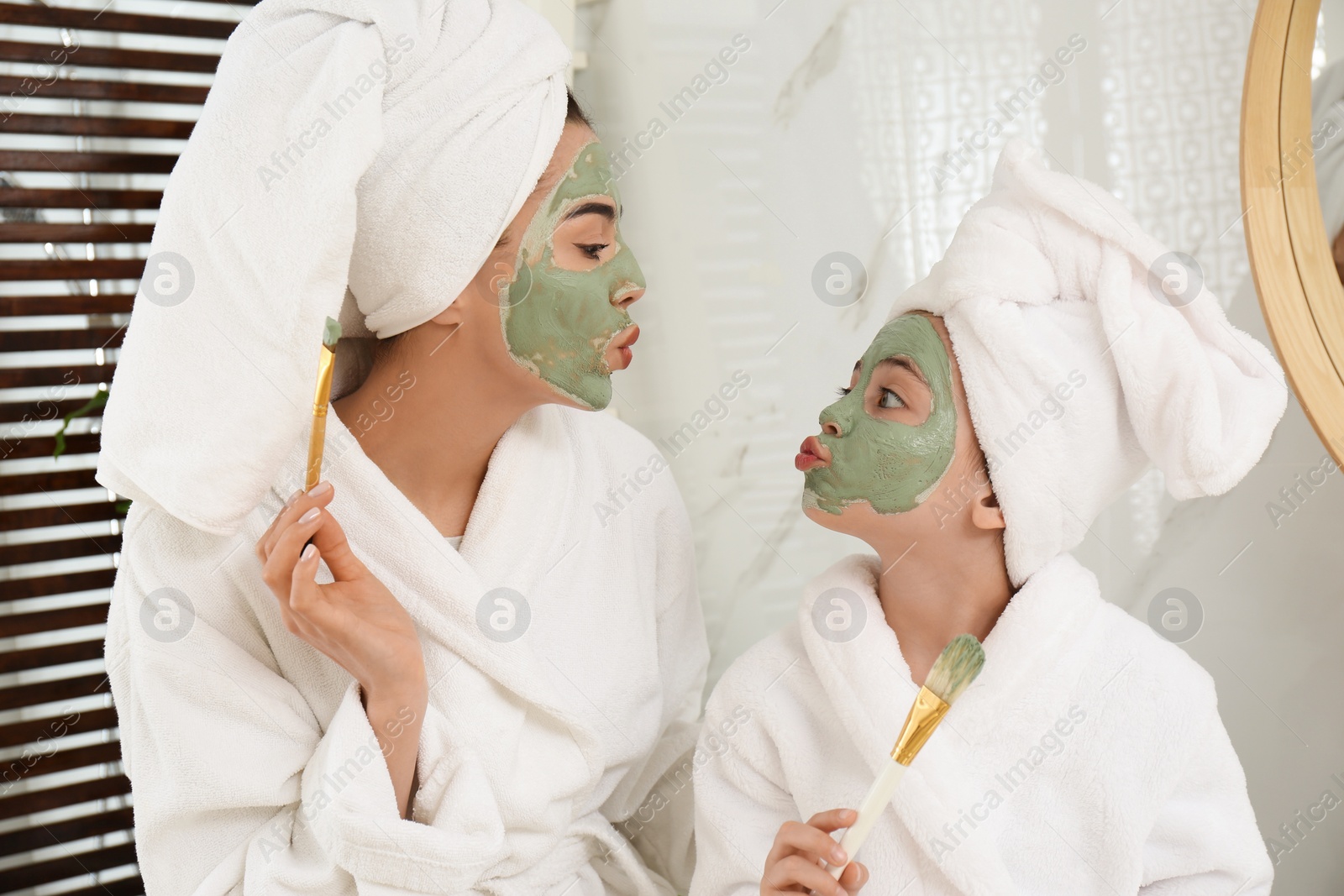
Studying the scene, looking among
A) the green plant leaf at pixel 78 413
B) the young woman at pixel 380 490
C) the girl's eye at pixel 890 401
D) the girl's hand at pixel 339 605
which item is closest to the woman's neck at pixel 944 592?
the girl's eye at pixel 890 401

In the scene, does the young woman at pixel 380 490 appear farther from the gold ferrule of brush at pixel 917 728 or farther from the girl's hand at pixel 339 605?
the gold ferrule of brush at pixel 917 728

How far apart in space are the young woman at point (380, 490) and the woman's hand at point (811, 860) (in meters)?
0.27

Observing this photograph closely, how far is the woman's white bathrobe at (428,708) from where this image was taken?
0.91 meters

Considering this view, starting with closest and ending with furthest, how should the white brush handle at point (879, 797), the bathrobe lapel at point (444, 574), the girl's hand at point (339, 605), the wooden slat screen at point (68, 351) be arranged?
the white brush handle at point (879, 797), the girl's hand at point (339, 605), the bathrobe lapel at point (444, 574), the wooden slat screen at point (68, 351)

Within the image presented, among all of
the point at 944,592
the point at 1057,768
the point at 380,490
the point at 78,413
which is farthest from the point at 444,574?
the point at 78,413

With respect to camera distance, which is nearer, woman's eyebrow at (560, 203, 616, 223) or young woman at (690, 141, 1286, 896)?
young woman at (690, 141, 1286, 896)

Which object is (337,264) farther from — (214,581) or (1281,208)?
(1281,208)

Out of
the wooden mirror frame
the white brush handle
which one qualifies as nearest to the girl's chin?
the white brush handle

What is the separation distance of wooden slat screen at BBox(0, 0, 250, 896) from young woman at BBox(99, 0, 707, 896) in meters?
0.61

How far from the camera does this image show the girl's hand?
0.82 meters

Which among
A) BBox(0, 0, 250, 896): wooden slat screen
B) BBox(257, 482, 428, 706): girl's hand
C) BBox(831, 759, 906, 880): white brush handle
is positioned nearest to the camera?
BBox(831, 759, 906, 880): white brush handle

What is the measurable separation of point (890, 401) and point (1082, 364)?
16cm

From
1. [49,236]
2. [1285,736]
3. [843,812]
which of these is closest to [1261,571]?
[1285,736]

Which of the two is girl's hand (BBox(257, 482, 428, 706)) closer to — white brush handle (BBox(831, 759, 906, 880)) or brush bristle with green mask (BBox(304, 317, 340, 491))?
brush bristle with green mask (BBox(304, 317, 340, 491))
